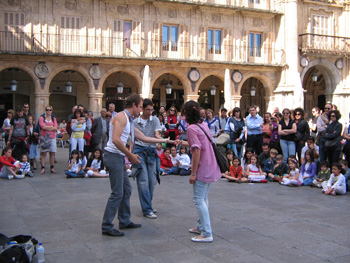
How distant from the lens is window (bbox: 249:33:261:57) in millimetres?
28578

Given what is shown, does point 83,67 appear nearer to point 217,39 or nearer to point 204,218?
point 217,39

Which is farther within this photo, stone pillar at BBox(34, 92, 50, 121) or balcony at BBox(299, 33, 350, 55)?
balcony at BBox(299, 33, 350, 55)

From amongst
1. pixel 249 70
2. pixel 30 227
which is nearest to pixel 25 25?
pixel 249 70

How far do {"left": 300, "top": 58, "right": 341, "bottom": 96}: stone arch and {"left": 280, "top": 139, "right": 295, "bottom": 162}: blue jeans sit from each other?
18.5 m

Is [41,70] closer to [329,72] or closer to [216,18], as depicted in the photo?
[216,18]

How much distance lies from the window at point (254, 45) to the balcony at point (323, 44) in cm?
268

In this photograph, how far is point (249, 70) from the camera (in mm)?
28578

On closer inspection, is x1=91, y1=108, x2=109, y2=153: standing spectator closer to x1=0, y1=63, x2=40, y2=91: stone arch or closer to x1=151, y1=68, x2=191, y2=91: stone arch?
x1=0, y1=63, x2=40, y2=91: stone arch

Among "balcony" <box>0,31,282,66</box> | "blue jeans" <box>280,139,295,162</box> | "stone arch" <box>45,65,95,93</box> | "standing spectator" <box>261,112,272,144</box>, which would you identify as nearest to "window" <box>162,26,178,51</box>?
"balcony" <box>0,31,282,66</box>

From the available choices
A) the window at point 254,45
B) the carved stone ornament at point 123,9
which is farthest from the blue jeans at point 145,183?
the window at point 254,45

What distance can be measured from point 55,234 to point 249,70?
23975mm

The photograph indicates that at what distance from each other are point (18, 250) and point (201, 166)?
246 centimetres

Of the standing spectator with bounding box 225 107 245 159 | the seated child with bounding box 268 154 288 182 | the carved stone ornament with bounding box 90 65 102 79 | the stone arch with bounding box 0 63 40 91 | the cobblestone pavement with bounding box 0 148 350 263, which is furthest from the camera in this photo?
the carved stone ornament with bounding box 90 65 102 79

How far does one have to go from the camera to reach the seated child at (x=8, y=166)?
1140 centimetres
